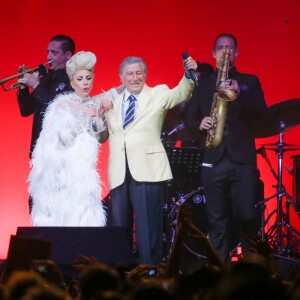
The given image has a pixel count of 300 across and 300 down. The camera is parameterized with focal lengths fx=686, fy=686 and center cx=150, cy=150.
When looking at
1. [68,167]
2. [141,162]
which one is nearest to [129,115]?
[141,162]

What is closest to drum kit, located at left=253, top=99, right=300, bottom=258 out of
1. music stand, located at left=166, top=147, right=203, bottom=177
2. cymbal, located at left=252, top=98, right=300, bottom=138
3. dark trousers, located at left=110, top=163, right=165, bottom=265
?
cymbal, located at left=252, top=98, right=300, bottom=138

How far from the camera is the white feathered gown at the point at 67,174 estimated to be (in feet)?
17.7

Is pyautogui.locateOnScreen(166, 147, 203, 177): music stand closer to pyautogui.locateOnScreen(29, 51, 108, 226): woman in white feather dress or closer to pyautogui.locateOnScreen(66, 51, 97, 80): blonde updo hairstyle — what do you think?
pyautogui.locateOnScreen(29, 51, 108, 226): woman in white feather dress

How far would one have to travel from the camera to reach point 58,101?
5742 mm

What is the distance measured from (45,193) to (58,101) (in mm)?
793

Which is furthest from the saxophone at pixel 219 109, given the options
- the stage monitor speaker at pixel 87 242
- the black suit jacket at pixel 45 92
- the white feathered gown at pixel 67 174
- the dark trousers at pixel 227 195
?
the stage monitor speaker at pixel 87 242

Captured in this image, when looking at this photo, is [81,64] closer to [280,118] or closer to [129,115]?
[129,115]

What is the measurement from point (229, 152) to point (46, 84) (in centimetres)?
184

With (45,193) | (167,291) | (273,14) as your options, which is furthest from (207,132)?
(167,291)

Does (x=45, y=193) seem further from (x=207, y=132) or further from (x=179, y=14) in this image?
(x=179, y=14)

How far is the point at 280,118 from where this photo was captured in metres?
7.06

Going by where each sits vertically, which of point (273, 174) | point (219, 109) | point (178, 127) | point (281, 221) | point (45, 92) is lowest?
point (281, 221)

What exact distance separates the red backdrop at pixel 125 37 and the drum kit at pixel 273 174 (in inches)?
21.9

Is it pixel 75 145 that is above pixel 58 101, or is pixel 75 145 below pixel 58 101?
below
